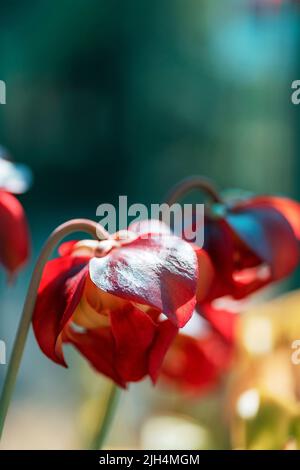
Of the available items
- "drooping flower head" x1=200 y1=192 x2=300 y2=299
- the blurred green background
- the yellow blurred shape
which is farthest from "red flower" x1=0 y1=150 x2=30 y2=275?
the blurred green background

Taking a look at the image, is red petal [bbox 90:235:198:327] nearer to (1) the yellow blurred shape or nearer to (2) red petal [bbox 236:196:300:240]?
(2) red petal [bbox 236:196:300:240]

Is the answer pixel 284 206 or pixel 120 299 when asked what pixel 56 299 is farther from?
pixel 284 206

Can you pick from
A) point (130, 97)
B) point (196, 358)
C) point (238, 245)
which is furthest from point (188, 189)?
point (130, 97)

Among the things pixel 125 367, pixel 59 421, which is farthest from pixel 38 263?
pixel 59 421

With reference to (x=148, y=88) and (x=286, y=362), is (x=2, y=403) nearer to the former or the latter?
(x=286, y=362)

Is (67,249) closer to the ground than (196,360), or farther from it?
farther from it
